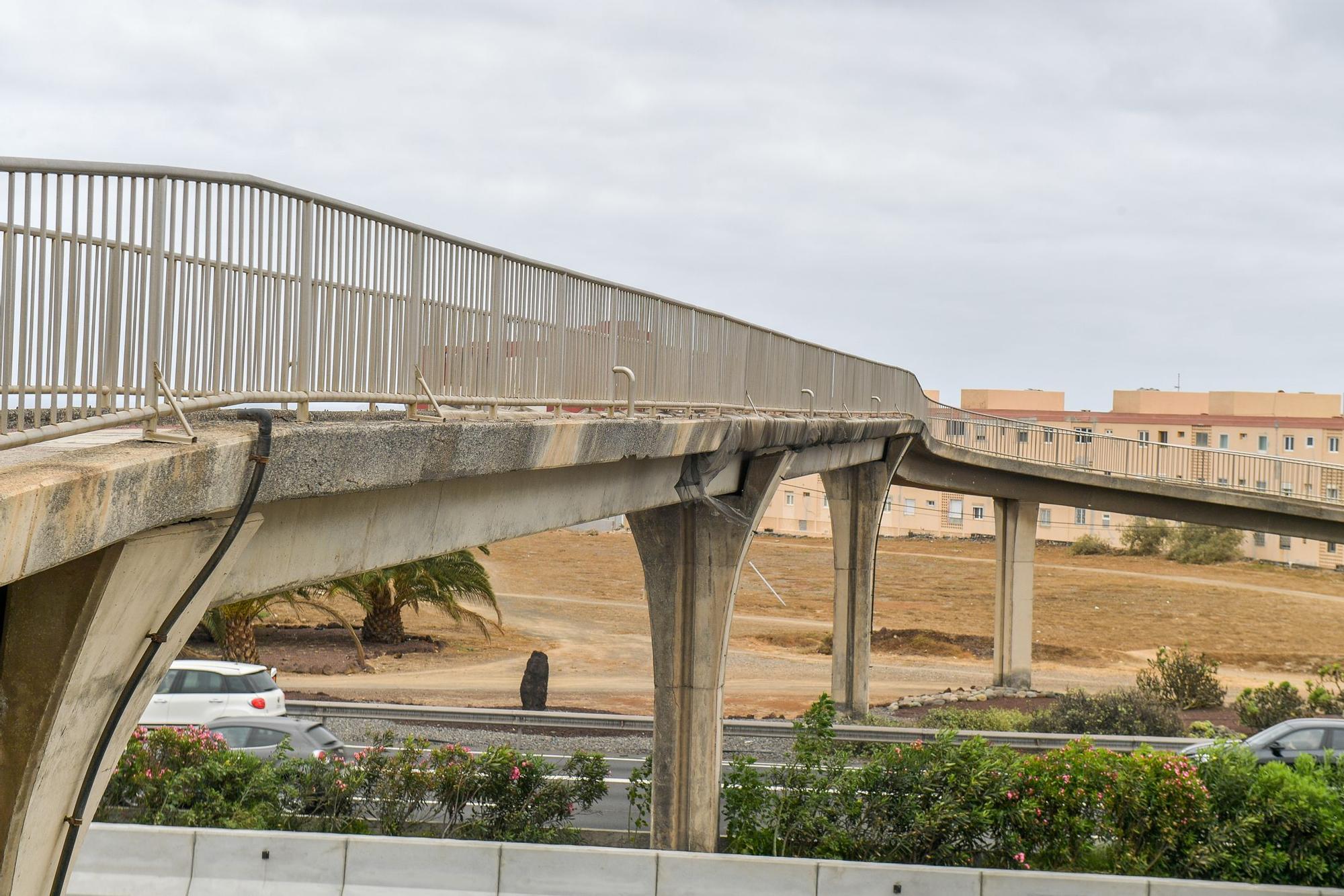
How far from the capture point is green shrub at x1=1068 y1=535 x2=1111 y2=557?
7006 centimetres

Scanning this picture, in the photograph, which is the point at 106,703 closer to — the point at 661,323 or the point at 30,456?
Result: the point at 30,456

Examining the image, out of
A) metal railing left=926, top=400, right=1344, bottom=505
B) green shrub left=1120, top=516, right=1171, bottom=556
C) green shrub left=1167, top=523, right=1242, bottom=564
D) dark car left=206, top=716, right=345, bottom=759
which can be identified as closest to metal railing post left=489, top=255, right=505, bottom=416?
dark car left=206, top=716, right=345, bottom=759

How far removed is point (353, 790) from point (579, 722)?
10417mm

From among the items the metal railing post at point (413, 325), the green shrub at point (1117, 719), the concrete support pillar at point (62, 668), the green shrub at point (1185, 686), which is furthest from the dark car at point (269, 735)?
the green shrub at point (1185, 686)

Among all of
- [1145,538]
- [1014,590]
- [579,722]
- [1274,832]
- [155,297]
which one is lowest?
[579,722]

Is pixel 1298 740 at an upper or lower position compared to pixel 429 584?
lower

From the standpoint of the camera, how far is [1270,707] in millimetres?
26781

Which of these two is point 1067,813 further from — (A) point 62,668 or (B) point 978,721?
(B) point 978,721

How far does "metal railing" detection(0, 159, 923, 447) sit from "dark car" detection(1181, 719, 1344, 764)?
11898mm

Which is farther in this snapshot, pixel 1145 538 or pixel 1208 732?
pixel 1145 538

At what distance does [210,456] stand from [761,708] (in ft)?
90.1

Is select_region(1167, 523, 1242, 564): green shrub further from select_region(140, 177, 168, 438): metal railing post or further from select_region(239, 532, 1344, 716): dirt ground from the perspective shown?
select_region(140, 177, 168, 438): metal railing post

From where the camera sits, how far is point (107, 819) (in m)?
14.3

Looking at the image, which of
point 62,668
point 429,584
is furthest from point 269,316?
point 429,584
